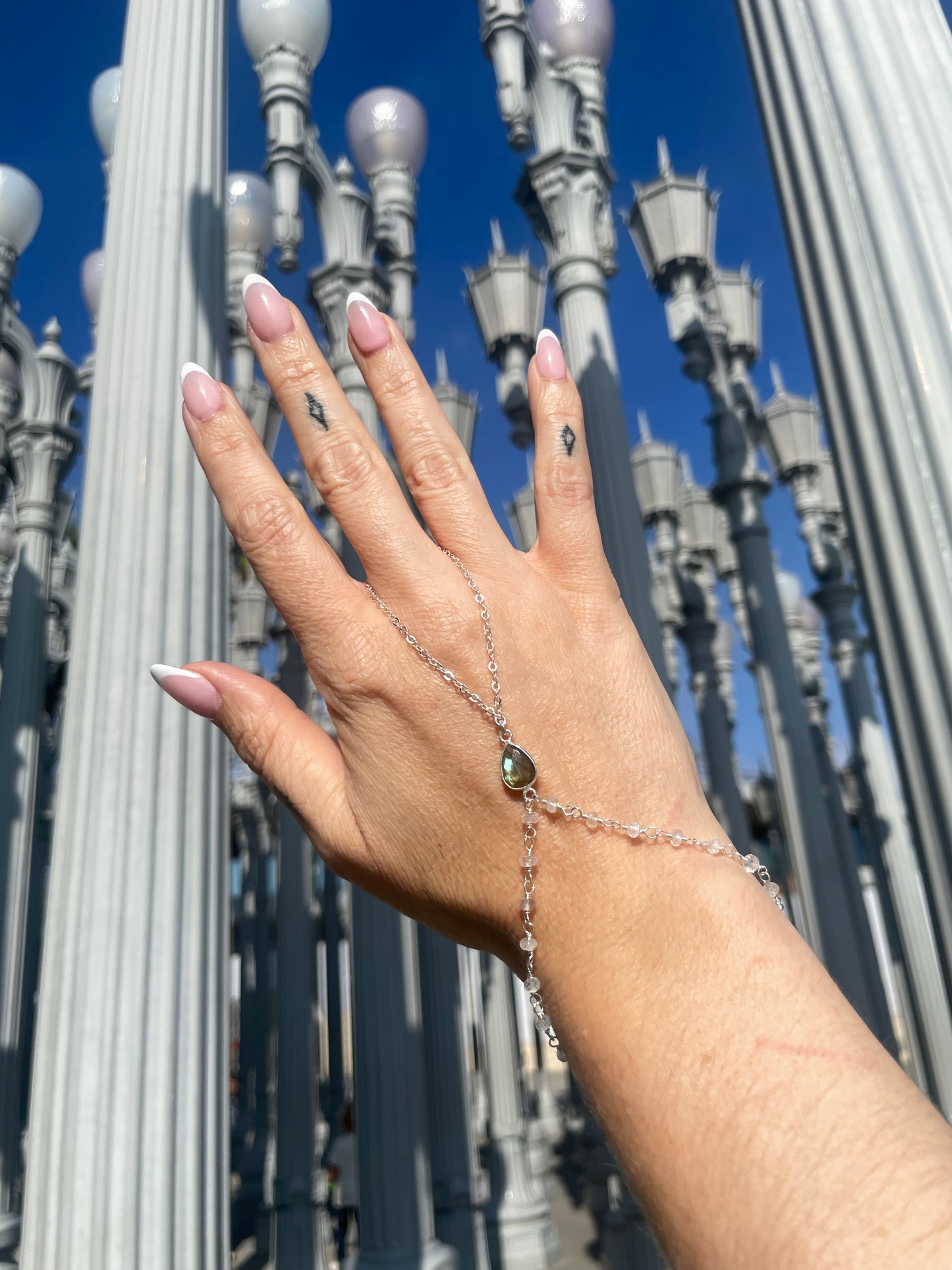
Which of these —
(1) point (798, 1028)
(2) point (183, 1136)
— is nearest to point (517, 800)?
(1) point (798, 1028)

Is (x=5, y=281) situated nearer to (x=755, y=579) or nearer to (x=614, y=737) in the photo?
(x=755, y=579)

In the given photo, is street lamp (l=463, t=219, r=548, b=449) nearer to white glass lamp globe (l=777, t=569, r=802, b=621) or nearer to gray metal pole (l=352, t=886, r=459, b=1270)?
gray metal pole (l=352, t=886, r=459, b=1270)

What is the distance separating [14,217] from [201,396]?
10.4 metres

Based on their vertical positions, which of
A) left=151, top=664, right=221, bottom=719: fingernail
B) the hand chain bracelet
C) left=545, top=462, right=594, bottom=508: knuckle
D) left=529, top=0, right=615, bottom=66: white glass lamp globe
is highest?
left=529, top=0, right=615, bottom=66: white glass lamp globe

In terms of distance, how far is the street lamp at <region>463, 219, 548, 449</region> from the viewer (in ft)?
34.6

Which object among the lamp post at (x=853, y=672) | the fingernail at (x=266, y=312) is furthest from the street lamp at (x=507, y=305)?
the fingernail at (x=266, y=312)

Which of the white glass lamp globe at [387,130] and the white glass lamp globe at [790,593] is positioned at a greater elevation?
the white glass lamp globe at [387,130]

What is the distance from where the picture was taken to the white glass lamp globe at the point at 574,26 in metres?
8.91

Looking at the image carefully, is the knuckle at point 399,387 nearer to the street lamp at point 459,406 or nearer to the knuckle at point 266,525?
the knuckle at point 266,525

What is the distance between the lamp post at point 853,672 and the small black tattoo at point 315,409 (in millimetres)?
8304

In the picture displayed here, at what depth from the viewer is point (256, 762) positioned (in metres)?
1.47

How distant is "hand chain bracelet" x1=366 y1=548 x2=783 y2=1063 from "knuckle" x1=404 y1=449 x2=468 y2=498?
24cm

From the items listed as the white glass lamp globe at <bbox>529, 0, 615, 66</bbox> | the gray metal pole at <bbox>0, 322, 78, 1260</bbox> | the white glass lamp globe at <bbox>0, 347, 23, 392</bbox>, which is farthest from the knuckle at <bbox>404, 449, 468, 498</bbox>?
the white glass lamp globe at <bbox>0, 347, 23, 392</bbox>

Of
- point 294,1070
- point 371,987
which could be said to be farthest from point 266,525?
point 294,1070
